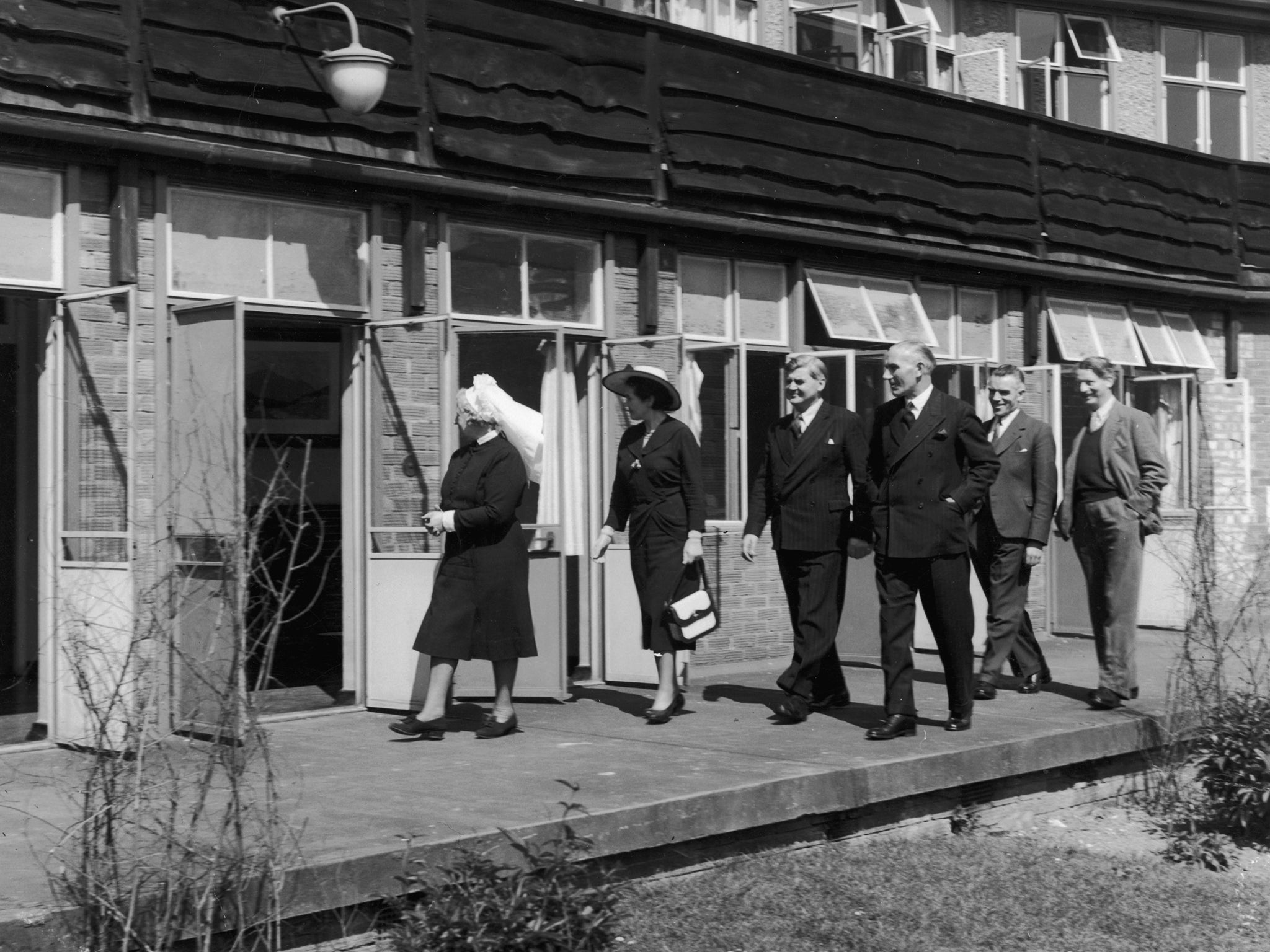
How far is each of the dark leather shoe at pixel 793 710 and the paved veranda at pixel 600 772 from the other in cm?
8

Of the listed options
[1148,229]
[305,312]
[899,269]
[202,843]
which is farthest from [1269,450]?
[202,843]

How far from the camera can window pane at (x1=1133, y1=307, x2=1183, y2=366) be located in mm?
15977

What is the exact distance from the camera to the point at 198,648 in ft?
28.1

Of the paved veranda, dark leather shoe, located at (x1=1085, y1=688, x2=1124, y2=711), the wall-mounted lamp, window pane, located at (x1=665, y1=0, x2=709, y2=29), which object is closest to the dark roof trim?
the wall-mounted lamp

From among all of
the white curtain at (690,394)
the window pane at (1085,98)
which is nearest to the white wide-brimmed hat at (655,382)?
the white curtain at (690,394)

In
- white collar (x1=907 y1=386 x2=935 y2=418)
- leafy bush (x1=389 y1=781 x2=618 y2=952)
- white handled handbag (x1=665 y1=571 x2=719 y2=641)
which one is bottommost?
leafy bush (x1=389 y1=781 x2=618 y2=952)

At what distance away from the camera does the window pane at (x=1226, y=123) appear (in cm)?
1805

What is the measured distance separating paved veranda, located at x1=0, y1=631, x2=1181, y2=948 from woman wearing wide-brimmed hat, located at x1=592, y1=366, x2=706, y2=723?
462 millimetres

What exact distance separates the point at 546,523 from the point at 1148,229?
27.2 ft

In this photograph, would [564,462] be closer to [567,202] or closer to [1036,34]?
[567,202]

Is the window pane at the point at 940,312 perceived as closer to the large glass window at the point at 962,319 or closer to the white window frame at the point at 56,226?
the large glass window at the point at 962,319

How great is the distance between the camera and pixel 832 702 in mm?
9320

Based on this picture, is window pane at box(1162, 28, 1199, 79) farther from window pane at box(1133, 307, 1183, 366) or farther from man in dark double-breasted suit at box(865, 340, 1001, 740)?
man in dark double-breasted suit at box(865, 340, 1001, 740)

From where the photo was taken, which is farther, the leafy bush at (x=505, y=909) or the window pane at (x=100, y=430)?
the window pane at (x=100, y=430)
